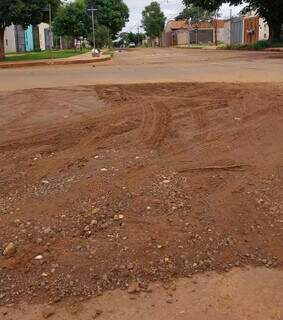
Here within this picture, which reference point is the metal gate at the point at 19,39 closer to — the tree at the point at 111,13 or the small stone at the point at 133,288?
the tree at the point at 111,13

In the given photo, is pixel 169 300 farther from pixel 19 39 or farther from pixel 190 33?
pixel 190 33

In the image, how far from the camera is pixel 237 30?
76812mm

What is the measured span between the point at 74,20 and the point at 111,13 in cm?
1594

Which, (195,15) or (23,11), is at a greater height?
(195,15)

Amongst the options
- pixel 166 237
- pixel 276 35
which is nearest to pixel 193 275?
pixel 166 237

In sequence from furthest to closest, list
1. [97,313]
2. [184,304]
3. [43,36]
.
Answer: [43,36] < [184,304] < [97,313]

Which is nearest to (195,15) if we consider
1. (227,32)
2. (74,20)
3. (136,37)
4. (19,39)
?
(227,32)

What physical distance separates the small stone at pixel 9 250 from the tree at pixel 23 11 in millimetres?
23698

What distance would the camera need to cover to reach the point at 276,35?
4328 centimetres

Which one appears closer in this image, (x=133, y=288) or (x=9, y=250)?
(x=133, y=288)

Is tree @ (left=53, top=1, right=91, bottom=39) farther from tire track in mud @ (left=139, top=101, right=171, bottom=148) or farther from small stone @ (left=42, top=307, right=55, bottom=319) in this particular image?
small stone @ (left=42, top=307, right=55, bottom=319)

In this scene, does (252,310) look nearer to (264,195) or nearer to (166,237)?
(166,237)

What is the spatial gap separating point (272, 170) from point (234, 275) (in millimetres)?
1929

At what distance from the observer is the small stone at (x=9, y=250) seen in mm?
3686
